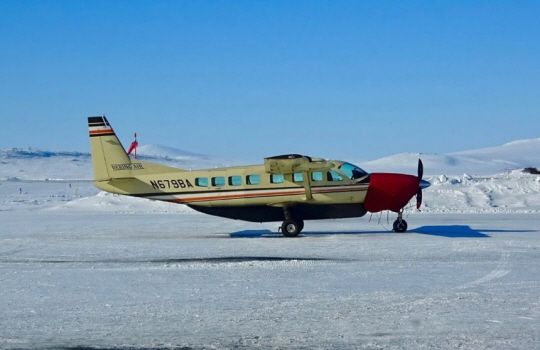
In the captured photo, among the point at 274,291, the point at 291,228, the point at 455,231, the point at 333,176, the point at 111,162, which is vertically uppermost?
the point at 111,162

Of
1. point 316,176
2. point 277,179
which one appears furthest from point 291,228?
point 316,176

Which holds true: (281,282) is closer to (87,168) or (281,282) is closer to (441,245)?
(441,245)

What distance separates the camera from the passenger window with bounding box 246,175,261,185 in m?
23.7

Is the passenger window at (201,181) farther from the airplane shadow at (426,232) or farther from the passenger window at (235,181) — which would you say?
the airplane shadow at (426,232)

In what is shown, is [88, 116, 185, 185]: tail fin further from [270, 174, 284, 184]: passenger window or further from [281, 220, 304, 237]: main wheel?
[281, 220, 304, 237]: main wheel

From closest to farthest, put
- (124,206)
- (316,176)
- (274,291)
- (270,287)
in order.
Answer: (274,291)
(270,287)
(316,176)
(124,206)

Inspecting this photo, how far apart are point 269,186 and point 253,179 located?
60 centimetres

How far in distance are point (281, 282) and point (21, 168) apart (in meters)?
137

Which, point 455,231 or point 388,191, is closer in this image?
point 388,191

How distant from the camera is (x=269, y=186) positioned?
77.4 feet

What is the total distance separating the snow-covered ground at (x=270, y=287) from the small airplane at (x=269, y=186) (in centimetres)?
94

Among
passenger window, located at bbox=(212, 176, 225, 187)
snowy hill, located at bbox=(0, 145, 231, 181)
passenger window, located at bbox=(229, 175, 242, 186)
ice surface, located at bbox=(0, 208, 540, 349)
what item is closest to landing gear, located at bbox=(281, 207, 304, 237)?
ice surface, located at bbox=(0, 208, 540, 349)

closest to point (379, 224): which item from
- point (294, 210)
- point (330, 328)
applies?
point (294, 210)

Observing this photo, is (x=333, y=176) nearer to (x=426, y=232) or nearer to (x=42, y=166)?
(x=426, y=232)
